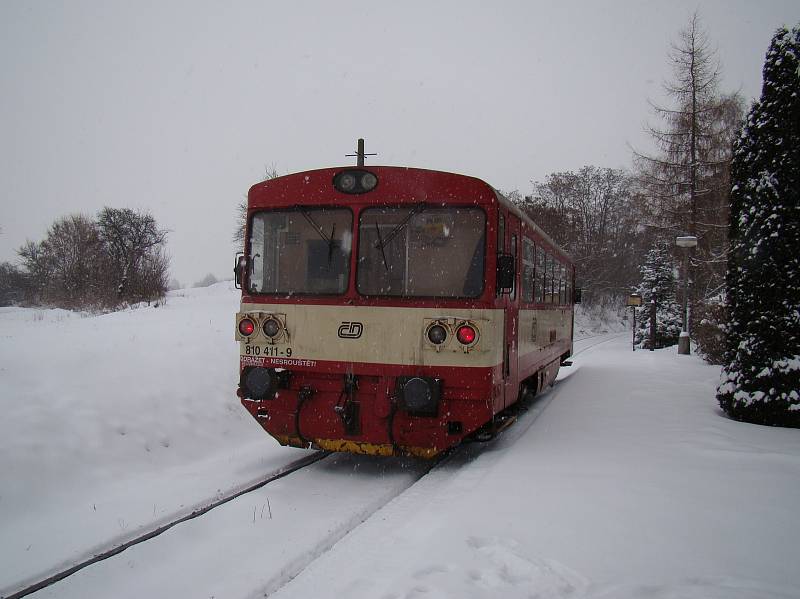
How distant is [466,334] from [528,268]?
8.15 ft

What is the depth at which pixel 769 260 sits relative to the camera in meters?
7.68

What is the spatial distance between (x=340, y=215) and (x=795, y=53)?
679 cm

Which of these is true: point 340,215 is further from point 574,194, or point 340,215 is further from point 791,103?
point 574,194

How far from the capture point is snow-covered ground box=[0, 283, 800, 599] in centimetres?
347

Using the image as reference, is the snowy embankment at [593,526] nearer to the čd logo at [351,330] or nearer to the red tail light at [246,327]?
the čd logo at [351,330]

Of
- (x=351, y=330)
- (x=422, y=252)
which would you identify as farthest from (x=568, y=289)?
(x=351, y=330)

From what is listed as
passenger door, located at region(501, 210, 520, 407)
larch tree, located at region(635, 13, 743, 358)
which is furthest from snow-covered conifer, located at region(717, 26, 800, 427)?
larch tree, located at region(635, 13, 743, 358)

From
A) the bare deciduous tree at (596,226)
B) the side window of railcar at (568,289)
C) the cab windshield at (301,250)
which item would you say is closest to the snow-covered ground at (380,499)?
the cab windshield at (301,250)

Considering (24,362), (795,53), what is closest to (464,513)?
(24,362)

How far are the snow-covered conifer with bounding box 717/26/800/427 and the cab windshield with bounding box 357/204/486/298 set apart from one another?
177 inches

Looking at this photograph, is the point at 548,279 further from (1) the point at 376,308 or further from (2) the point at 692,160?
(2) the point at 692,160

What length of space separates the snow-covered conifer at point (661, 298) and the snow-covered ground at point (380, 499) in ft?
87.8

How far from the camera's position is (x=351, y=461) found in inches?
260

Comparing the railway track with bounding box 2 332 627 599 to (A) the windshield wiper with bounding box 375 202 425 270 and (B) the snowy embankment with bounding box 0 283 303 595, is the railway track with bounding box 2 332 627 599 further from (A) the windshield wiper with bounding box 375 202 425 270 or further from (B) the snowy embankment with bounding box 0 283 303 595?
(A) the windshield wiper with bounding box 375 202 425 270
